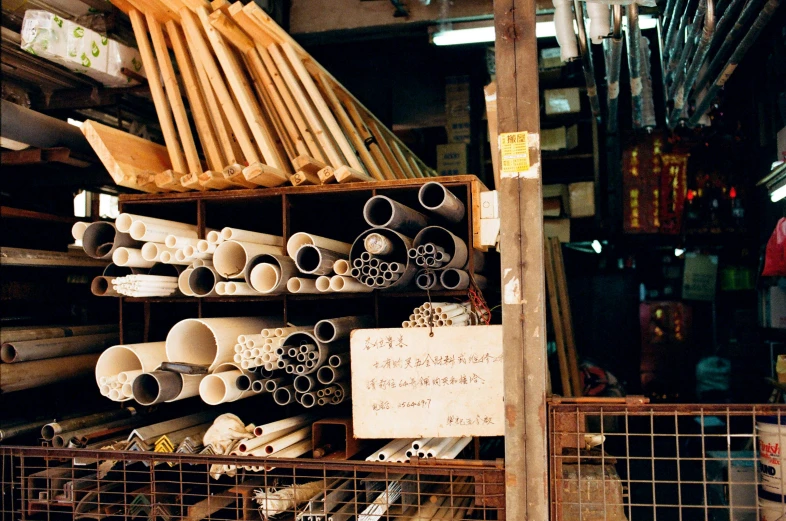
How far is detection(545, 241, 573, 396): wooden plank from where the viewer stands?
4648 mm

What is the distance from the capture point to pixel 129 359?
3068 mm

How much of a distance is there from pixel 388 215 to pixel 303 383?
798 mm

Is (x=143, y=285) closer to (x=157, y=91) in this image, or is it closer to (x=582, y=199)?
(x=157, y=91)

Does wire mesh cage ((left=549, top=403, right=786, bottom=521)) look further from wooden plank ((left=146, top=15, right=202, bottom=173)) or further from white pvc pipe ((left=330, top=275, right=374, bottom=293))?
wooden plank ((left=146, top=15, right=202, bottom=173))

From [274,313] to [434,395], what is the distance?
1733 mm

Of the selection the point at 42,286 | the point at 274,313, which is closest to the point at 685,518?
the point at 274,313

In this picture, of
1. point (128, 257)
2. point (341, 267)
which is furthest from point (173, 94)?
point (341, 267)

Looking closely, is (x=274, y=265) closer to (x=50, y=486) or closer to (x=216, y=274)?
(x=216, y=274)

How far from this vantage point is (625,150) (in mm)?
5508

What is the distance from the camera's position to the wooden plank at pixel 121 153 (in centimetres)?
312

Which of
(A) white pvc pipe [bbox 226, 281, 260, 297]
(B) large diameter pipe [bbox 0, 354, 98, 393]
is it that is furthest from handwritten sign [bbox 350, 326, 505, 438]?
(B) large diameter pipe [bbox 0, 354, 98, 393]

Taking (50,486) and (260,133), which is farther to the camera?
(260,133)

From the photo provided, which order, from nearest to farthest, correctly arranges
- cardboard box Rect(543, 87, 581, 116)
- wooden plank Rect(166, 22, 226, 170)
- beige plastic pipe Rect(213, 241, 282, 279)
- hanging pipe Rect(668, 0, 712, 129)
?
beige plastic pipe Rect(213, 241, 282, 279) < hanging pipe Rect(668, 0, 712, 129) < wooden plank Rect(166, 22, 226, 170) < cardboard box Rect(543, 87, 581, 116)

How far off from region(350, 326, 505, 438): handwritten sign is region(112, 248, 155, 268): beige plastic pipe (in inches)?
47.8
